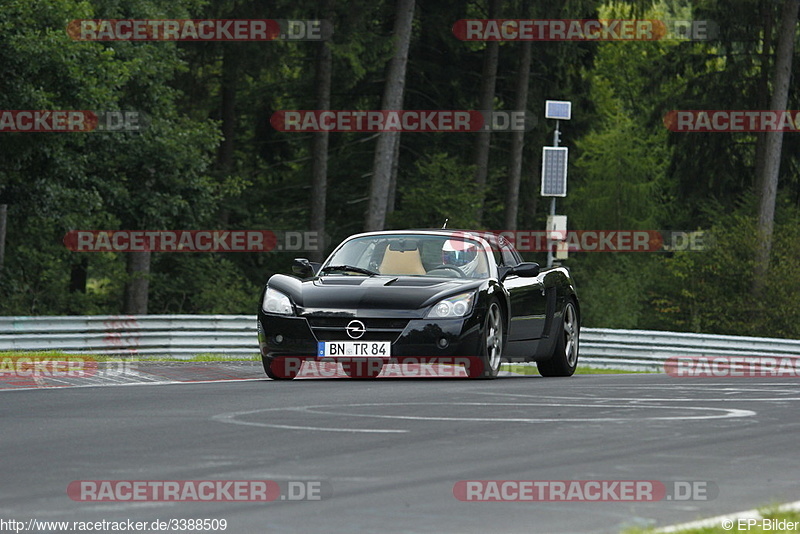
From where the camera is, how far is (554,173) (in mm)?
32750

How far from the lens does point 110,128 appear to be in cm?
3450

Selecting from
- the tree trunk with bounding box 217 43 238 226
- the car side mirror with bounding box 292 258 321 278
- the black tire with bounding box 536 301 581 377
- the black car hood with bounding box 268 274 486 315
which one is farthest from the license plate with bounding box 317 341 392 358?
the tree trunk with bounding box 217 43 238 226

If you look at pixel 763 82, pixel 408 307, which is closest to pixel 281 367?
pixel 408 307

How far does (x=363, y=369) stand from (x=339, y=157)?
122ft

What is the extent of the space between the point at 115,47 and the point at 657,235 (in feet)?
107

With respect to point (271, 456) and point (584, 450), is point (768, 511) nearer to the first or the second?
point (584, 450)

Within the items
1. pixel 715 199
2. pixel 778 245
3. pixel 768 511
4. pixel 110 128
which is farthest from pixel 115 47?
pixel 768 511

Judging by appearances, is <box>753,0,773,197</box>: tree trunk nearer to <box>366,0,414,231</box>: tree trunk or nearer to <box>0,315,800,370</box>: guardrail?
<box>366,0,414,231</box>: tree trunk

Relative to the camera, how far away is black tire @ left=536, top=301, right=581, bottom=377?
16.9 meters

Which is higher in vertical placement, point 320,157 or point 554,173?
point 320,157

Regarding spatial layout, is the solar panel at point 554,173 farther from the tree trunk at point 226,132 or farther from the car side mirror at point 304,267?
the tree trunk at point 226,132

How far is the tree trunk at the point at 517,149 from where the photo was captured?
5122 cm

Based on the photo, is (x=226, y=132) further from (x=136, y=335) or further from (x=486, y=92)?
(x=136, y=335)

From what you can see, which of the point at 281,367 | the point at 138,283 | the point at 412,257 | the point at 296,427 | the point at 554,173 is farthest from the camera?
the point at 138,283
